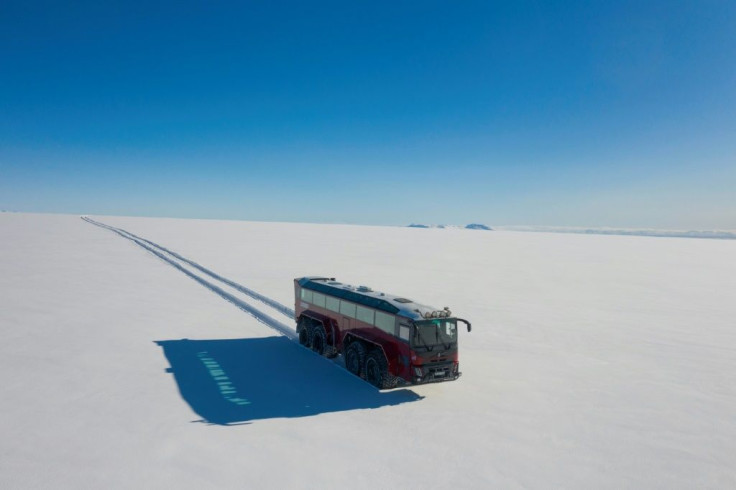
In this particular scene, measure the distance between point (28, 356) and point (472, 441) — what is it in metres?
14.2

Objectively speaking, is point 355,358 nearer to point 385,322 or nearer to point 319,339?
point 385,322

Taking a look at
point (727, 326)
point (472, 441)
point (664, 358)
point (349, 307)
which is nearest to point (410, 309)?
point (349, 307)

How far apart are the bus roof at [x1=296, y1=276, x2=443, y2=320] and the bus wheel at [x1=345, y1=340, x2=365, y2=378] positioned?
1305 millimetres

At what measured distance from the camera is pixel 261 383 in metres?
12.7

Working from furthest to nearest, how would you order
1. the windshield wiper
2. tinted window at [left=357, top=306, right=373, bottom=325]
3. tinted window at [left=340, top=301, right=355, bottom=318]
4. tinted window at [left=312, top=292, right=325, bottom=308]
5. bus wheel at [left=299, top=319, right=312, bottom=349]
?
bus wheel at [left=299, top=319, right=312, bottom=349] < tinted window at [left=312, top=292, right=325, bottom=308] < tinted window at [left=340, top=301, right=355, bottom=318] < tinted window at [left=357, top=306, right=373, bottom=325] < the windshield wiper

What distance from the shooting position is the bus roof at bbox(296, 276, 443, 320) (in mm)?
12247

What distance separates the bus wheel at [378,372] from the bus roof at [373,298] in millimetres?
1362

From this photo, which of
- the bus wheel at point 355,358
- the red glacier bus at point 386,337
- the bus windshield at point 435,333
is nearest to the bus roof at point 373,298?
the red glacier bus at point 386,337

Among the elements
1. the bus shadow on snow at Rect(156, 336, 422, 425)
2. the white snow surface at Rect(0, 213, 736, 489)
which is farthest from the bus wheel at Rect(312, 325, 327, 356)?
the white snow surface at Rect(0, 213, 736, 489)

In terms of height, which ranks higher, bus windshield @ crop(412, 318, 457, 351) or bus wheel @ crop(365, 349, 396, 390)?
bus windshield @ crop(412, 318, 457, 351)

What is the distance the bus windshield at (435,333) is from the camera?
11.7m

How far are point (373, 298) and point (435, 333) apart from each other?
7.91 feet

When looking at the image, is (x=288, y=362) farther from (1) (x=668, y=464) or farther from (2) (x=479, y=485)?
(1) (x=668, y=464)

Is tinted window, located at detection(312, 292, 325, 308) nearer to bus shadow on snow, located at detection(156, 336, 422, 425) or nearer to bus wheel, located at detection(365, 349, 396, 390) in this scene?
bus shadow on snow, located at detection(156, 336, 422, 425)
